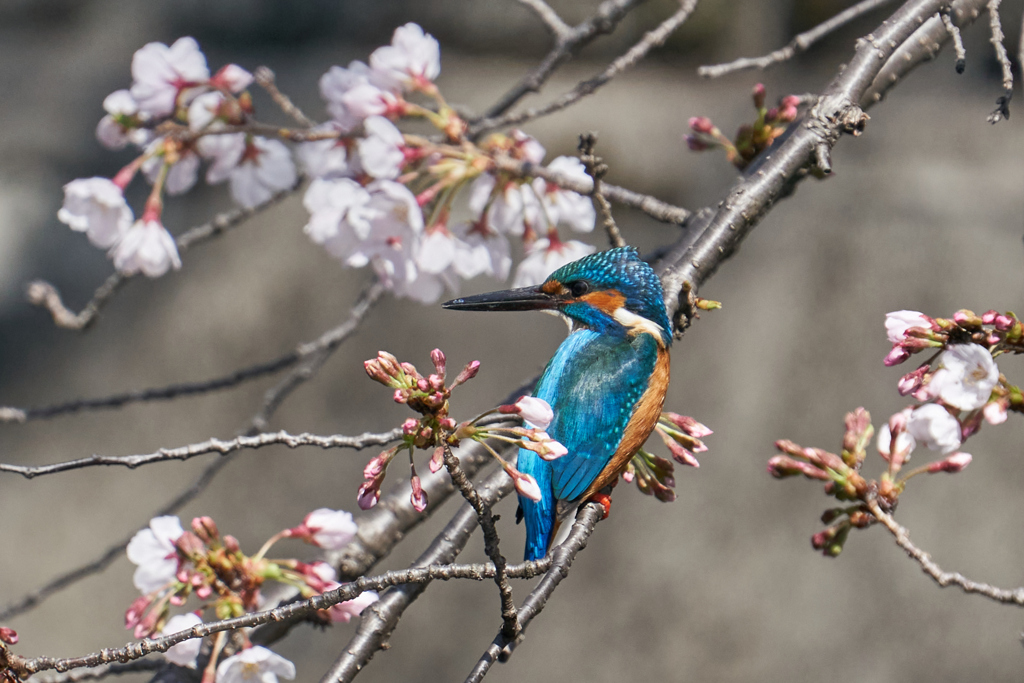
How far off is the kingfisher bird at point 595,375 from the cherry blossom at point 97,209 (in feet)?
1.26

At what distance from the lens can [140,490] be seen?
1197mm

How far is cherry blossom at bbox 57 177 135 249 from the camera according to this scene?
0.67m

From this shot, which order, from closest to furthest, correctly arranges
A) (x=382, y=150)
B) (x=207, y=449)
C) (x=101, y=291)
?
(x=207, y=449), (x=382, y=150), (x=101, y=291)

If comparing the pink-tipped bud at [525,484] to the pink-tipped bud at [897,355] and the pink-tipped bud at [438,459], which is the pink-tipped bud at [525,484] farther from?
the pink-tipped bud at [897,355]

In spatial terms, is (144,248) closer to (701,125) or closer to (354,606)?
(354,606)

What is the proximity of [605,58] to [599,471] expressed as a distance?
3.16 ft

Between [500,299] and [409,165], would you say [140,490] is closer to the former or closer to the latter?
[409,165]

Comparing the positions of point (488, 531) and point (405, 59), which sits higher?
point (405, 59)

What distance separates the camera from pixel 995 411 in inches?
17.8

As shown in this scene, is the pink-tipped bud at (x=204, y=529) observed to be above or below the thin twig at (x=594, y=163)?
below

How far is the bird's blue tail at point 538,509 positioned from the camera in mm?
470

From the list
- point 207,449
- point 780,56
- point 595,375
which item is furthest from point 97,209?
point 780,56

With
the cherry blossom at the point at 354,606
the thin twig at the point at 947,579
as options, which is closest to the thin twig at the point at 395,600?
the cherry blossom at the point at 354,606

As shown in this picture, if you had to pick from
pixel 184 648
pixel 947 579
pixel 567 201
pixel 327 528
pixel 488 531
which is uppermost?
pixel 567 201
